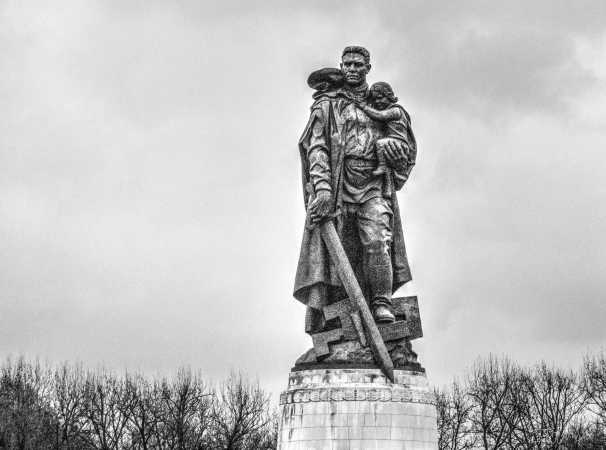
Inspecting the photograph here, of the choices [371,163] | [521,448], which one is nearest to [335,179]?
[371,163]

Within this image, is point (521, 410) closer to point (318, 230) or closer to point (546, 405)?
point (546, 405)

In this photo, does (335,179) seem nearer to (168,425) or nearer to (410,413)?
(410,413)

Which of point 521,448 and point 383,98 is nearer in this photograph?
point 383,98

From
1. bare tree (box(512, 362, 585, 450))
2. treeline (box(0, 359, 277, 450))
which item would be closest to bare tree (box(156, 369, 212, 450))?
treeline (box(0, 359, 277, 450))

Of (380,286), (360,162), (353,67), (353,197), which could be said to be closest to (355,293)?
(380,286)

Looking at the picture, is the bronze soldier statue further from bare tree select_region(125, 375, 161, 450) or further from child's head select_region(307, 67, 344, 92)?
bare tree select_region(125, 375, 161, 450)

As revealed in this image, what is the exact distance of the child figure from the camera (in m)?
17.3

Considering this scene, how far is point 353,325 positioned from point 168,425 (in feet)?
131

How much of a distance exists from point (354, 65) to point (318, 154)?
1.91 metres

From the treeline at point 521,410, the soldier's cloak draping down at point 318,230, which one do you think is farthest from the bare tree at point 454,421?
the soldier's cloak draping down at point 318,230

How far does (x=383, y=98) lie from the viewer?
17.8 meters

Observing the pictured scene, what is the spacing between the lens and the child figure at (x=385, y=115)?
17297 millimetres

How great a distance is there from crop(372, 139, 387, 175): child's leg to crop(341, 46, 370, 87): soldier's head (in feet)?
4.33

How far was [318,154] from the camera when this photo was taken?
17188mm
